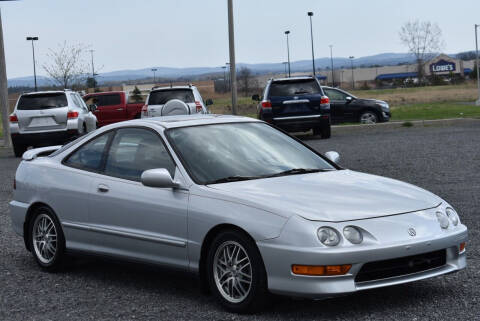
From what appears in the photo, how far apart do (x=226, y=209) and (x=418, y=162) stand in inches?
423

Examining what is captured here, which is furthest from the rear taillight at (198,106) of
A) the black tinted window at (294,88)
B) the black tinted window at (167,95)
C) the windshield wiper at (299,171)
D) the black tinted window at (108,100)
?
the windshield wiper at (299,171)

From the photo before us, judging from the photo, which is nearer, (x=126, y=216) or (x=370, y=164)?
(x=126, y=216)

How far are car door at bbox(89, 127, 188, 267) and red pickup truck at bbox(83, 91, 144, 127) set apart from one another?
84.1 ft

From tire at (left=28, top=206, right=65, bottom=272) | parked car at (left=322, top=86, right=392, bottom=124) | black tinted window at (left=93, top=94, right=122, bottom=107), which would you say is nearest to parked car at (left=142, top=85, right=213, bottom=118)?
parked car at (left=322, top=86, right=392, bottom=124)

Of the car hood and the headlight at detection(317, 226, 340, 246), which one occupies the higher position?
the car hood

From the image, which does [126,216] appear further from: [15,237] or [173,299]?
[15,237]

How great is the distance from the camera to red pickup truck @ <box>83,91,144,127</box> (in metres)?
32.8

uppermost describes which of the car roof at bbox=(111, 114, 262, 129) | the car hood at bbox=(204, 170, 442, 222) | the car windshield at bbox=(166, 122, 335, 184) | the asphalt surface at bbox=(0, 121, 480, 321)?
the car roof at bbox=(111, 114, 262, 129)

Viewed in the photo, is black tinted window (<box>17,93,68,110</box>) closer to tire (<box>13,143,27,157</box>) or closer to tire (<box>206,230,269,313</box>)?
tire (<box>13,143,27,157</box>)

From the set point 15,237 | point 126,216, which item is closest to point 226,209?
point 126,216

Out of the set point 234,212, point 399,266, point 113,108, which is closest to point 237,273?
point 234,212

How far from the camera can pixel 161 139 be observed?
686cm

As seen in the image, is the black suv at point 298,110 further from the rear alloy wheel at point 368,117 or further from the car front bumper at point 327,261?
the car front bumper at point 327,261

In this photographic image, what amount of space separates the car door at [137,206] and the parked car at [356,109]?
21.9m
